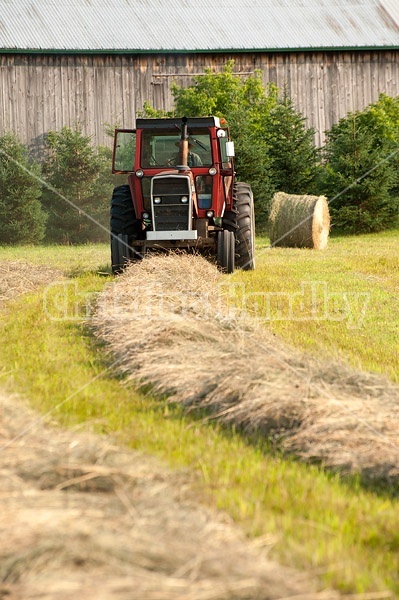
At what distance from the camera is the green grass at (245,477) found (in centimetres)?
351

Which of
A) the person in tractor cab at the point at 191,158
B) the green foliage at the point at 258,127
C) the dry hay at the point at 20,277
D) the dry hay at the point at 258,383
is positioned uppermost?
the green foliage at the point at 258,127

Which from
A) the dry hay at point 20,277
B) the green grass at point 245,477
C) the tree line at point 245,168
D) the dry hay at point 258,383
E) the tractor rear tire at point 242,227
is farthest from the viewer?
the tree line at point 245,168

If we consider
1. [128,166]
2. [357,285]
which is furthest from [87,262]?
[128,166]

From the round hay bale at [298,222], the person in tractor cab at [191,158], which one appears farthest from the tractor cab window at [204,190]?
the round hay bale at [298,222]

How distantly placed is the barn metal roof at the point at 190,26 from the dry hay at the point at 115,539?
24.0m

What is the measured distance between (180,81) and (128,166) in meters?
3.41

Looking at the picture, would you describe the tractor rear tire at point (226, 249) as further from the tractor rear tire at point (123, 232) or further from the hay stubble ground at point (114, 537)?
the hay stubble ground at point (114, 537)

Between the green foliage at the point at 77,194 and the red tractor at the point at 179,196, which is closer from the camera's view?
the red tractor at the point at 179,196

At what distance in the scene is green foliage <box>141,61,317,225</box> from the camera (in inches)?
974

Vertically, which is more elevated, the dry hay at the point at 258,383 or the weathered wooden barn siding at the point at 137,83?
the weathered wooden barn siding at the point at 137,83

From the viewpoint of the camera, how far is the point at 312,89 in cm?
2825

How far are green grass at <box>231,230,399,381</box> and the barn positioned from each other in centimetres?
1120

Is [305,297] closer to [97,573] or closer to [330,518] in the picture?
[330,518]

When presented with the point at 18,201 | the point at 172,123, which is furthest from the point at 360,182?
the point at 172,123
